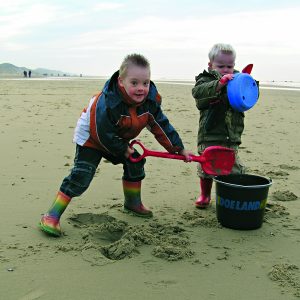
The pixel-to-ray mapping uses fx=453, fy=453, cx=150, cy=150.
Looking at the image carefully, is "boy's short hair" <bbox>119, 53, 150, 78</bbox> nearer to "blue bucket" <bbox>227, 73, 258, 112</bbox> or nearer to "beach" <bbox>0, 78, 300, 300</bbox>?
"blue bucket" <bbox>227, 73, 258, 112</bbox>

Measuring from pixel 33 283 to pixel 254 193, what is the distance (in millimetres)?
1527

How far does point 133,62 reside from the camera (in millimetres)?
2855

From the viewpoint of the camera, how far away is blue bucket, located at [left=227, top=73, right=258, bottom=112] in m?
3.01

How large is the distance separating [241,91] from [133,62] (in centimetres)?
75

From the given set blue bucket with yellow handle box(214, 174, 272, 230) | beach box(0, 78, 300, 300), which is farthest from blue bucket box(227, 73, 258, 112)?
beach box(0, 78, 300, 300)

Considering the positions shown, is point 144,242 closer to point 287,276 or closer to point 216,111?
point 287,276

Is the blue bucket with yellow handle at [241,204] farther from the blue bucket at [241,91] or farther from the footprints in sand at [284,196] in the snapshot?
the footprints in sand at [284,196]

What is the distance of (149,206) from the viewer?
3.55 m

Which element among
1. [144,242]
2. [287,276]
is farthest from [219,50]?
[287,276]

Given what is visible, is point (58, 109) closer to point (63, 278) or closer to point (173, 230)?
point (173, 230)

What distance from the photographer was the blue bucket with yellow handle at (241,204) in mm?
2980

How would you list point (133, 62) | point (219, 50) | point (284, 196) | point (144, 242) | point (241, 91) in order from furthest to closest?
point (284, 196) → point (219, 50) → point (241, 91) → point (133, 62) → point (144, 242)

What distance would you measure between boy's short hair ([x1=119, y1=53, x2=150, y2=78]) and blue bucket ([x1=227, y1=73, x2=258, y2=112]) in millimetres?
593

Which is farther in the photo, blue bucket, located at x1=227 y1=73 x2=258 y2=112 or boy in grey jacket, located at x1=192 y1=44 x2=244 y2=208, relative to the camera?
boy in grey jacket, located at x1=192 y1=44 x2=244 y2=208
